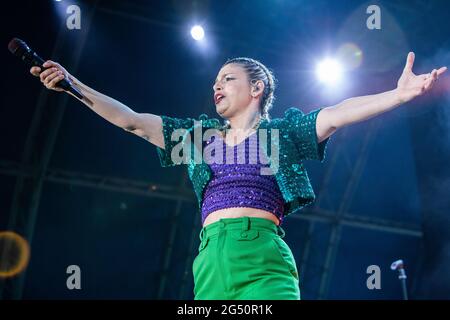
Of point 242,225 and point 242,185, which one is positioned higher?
point 242,185

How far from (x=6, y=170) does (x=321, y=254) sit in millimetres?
5227

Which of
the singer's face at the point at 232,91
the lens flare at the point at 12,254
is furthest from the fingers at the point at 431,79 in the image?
the lens flare at the point at 12,254

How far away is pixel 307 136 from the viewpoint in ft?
7.14

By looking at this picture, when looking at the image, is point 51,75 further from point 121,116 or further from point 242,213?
point 242,213

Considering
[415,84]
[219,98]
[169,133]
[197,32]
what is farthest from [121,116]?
[197,32]

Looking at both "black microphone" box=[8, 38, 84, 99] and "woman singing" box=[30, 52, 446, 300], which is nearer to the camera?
"woman singing" box=[30, 52, 446, 300]

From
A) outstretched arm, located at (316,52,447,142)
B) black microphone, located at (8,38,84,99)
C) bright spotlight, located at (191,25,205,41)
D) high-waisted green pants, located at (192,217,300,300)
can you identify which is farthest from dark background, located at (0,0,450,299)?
black microphone, located at (8,38,84,99)

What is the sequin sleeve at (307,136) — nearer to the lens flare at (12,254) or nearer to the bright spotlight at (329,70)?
the bright spotlight at (329,70)

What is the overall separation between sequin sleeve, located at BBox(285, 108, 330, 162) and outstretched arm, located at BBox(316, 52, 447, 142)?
0.03m

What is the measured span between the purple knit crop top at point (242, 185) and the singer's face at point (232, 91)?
0.20 meters

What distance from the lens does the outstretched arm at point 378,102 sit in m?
1.89

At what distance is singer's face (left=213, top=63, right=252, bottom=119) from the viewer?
2395 mm

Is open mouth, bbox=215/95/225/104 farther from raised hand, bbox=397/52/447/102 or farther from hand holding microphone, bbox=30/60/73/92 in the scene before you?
raised hand, bbox=397/52/447/102

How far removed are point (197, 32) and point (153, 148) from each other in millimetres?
1811
